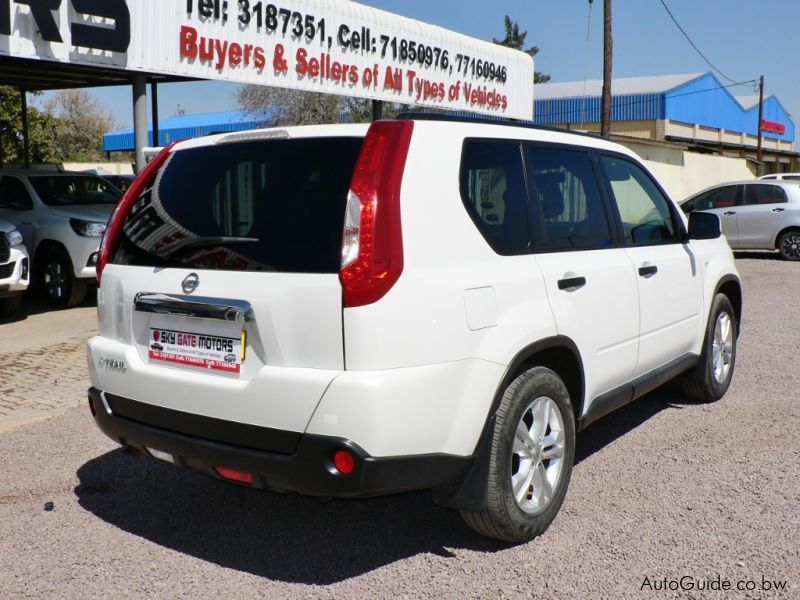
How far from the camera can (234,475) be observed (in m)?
3.29

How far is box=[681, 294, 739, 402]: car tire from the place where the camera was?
226 inches

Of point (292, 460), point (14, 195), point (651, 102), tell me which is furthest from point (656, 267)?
point (651, 102)

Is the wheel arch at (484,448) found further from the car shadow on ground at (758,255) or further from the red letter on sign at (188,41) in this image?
the car shadow on ground at (758,255)

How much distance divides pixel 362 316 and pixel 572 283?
129 centimetres

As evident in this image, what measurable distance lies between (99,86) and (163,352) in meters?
17.4

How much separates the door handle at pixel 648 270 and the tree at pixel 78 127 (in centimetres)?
5402

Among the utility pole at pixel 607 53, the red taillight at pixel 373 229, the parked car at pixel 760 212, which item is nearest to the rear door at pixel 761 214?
the parked car at pixel 760 212

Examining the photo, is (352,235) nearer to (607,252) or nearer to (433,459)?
(433,459)

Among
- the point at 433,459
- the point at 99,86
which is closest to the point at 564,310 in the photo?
the point at 433,459

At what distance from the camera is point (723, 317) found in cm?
608

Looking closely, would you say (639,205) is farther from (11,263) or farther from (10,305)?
A: (10,305)

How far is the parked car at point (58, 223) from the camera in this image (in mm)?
10906

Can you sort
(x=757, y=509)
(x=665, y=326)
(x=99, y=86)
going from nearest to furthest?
(x=757, y=509) → (x=665, y=326) → (x=99, y=86)

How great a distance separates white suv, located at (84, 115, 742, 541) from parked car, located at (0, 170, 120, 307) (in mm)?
7505
